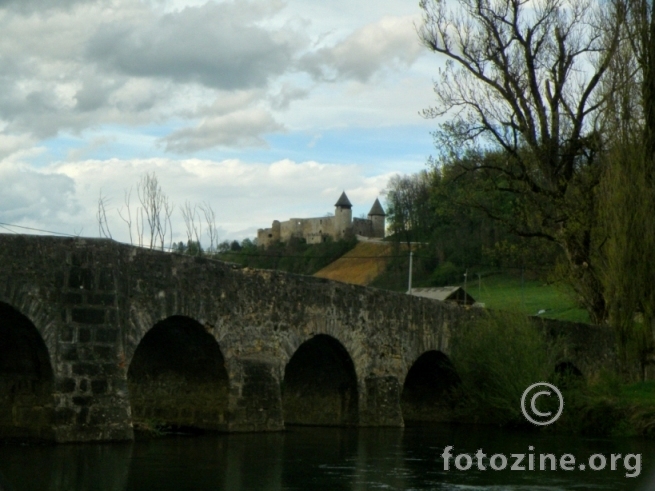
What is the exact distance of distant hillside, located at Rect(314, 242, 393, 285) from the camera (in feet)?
207

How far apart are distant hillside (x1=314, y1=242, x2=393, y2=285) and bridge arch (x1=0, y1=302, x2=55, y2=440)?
45.6 meters

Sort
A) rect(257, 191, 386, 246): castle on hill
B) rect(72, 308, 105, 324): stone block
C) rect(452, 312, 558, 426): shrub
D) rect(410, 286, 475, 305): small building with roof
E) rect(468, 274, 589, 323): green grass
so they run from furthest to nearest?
rect(257, 191, 386, 246): castle on hill, rect(468, 274, 589, 323): green grass, rect(410, 286, 475, 305): small building with roof, rect(452, 312, 558, 426): shrub, rect(72, 308, 105, 324): stone block

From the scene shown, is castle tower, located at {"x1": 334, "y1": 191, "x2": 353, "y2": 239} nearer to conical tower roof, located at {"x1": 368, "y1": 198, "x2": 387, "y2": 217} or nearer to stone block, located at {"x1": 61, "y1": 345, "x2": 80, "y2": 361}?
conical tower roof, located at {"x1": 368, "y1": 198, "x2": 387, "y2": 217}

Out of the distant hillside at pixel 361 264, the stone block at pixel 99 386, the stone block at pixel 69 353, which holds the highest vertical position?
the distant hillside at pixel 361 264

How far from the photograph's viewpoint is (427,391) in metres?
24.1

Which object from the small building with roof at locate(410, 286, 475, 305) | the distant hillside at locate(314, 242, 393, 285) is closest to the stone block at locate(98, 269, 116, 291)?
the small building with roof at locate(410, 286, 475, 305)

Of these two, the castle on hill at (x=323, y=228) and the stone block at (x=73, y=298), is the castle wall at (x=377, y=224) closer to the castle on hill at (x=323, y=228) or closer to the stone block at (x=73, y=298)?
the castle on hill at (x=323, y=228)

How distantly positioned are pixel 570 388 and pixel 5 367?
11.3 m

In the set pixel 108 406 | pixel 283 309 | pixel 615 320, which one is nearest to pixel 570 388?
pixel 615 320

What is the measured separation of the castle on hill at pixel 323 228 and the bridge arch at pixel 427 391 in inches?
2414

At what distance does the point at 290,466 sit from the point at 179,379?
14.7 feet

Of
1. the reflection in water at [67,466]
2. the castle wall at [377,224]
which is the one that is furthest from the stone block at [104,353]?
Answer: the castle wall at [377,224]

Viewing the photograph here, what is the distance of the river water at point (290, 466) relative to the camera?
11227 millimetres

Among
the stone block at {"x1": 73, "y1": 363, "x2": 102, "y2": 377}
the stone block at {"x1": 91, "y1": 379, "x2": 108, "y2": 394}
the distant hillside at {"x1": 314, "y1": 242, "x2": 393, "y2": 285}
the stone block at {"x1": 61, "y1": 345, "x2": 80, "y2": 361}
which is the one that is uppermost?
the distant hillside at {"x1": 314, "y1": 242, "x2": 393, "y2": 285}
